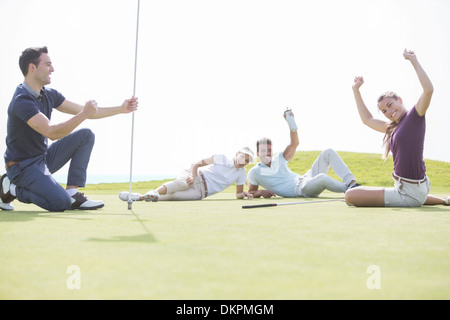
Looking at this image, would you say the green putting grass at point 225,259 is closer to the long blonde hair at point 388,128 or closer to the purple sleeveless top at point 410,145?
the purple sleeveless top at point 410,145

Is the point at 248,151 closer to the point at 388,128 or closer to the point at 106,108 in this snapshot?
the point at 388,128

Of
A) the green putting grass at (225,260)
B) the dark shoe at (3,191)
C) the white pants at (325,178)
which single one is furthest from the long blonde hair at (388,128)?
the dark shoe at (3,191)

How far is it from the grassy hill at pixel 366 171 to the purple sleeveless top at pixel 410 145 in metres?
7.00

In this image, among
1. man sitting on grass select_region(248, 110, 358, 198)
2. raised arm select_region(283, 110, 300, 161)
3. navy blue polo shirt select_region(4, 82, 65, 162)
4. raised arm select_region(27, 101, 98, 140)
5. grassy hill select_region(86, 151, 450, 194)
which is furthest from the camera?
grassy hill select_region(86, 151, 450, 194)

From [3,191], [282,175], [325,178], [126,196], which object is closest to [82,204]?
[3,191]

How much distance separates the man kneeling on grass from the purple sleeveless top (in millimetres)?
2514

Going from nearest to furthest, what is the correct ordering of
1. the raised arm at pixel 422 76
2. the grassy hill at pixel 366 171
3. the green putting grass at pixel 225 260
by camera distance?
the green putting grass at pixel 225 260 < the raised arm at pixel 422 76 < the grassy hill at pixel 366 171

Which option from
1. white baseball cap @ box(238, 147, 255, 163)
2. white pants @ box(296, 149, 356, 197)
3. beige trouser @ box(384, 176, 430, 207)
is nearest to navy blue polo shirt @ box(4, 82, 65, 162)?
white baseball cap @ box(238, 147, 255, 163)

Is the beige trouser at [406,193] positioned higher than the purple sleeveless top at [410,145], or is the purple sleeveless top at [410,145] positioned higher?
the purple sleeveless top at [410,145]

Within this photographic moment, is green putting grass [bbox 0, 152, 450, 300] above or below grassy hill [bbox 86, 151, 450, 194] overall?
above

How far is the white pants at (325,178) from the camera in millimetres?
7211

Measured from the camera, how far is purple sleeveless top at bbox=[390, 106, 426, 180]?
4.72m

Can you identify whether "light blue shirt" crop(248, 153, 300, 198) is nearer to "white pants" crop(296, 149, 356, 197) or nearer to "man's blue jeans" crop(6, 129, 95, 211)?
"white pants" crop(296, 149, 356, 197)
